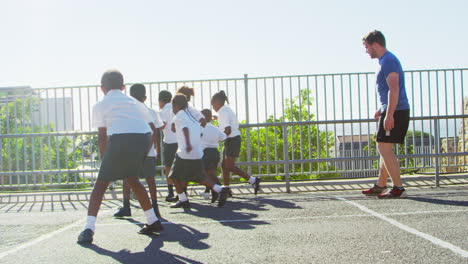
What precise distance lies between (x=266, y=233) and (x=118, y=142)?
151 cm

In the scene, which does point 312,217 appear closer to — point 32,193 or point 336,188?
point 336,188

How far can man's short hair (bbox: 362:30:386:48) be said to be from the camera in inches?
260

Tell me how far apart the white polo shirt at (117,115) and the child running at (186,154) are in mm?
1648

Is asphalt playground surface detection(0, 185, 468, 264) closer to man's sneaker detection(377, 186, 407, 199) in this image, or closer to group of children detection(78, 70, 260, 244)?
man's sneaker detection(377, 186, 407, 199)

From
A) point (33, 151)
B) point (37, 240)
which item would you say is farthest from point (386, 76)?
point (33, 151)

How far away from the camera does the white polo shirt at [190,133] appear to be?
649 centimetres

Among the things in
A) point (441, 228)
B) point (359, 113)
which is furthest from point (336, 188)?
point (441, 228)

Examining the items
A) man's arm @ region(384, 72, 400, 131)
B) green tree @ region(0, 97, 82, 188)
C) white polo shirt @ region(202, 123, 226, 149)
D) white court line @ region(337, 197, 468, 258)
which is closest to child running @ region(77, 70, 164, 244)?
white court line @ region(337, 197, 468, 258)

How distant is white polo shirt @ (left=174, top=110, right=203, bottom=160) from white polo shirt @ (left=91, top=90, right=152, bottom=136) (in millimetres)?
1642

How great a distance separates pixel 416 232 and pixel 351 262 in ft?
3.89

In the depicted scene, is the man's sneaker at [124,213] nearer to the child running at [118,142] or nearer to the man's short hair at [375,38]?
the child running at [118,142]

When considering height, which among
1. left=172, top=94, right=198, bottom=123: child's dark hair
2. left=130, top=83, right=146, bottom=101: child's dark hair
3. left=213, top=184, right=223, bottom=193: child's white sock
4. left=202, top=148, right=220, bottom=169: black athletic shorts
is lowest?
left=213, top=184, right=223, bottom=193: child's white sock

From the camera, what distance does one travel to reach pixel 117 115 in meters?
4.75

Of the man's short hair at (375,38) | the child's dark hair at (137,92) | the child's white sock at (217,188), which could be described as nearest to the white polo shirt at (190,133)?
the child's white sock at (217,188)
